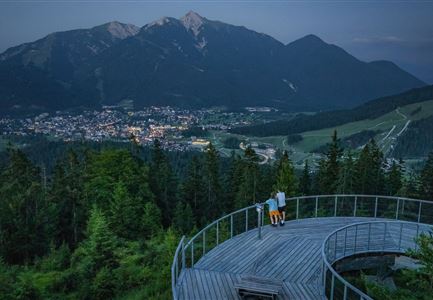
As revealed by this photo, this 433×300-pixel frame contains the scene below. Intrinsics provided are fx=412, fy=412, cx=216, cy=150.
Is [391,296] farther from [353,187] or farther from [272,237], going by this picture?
[353,187]

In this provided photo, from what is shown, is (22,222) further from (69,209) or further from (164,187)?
(164,187)

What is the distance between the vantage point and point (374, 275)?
59.1ft

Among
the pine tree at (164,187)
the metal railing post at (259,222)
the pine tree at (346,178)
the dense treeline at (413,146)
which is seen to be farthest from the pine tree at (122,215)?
the dense treeline at (413,146)

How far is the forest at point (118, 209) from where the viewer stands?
21.8m

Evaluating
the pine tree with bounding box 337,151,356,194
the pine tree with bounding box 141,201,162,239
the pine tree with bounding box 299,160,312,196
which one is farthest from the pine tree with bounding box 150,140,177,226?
the pine tree with bounding box 337,151,356,194

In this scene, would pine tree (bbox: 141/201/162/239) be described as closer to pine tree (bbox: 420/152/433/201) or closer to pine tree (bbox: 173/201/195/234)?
pine tree (bbox: 173/201/195/234)

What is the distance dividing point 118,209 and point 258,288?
28.4m

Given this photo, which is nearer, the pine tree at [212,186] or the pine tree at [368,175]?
the pine tree at [368,175]

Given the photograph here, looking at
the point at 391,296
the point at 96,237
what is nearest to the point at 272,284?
the point at 391,296

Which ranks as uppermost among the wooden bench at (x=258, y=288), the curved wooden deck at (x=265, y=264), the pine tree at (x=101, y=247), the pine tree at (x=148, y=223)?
the wooden bench at (x=258, y=288)

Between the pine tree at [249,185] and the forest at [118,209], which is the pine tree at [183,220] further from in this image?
the pine tree at [249,185]

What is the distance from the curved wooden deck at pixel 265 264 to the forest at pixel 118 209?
11.8 feet

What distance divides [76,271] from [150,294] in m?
7.27

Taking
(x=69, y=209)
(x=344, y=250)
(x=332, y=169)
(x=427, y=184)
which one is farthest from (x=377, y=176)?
(x=344, y=250)
